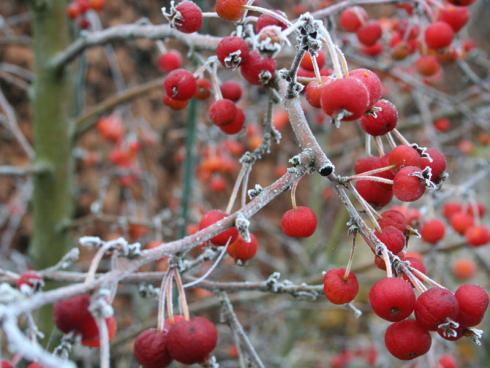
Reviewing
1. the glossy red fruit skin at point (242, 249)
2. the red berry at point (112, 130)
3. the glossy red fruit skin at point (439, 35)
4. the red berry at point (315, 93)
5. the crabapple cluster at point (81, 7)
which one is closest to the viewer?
the red berry at point (315, 93)

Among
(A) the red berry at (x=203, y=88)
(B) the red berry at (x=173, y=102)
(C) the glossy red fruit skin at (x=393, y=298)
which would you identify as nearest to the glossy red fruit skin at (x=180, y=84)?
(B) the red berry at (x=173, y=102)

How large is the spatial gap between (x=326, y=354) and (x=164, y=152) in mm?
1831

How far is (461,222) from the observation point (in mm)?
1573

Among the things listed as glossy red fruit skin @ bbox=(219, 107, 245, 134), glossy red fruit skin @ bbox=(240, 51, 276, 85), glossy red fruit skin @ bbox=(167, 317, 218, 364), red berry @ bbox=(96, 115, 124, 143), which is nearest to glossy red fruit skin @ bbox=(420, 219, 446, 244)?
glossy red fruit skin @ bbox=(219, 107, 245, 134)

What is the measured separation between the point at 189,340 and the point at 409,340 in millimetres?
282

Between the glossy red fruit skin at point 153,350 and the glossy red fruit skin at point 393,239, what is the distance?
12.1 inches

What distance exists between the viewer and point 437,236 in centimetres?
133

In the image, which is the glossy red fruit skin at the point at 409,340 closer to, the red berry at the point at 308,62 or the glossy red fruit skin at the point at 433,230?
the red berry at the point at 308,62

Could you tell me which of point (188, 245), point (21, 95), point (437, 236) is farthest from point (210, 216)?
point (21, 95)

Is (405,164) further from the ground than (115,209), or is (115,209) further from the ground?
(405,164)

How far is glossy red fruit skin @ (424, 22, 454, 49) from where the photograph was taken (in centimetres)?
127

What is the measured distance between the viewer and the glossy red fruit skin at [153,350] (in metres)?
0.70

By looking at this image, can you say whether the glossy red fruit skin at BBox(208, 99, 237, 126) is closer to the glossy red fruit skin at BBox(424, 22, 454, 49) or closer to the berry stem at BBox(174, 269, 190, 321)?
the berry stem at BBox(174, 269, 190, 321)

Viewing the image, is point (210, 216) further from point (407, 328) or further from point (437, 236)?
point (437, 236)
